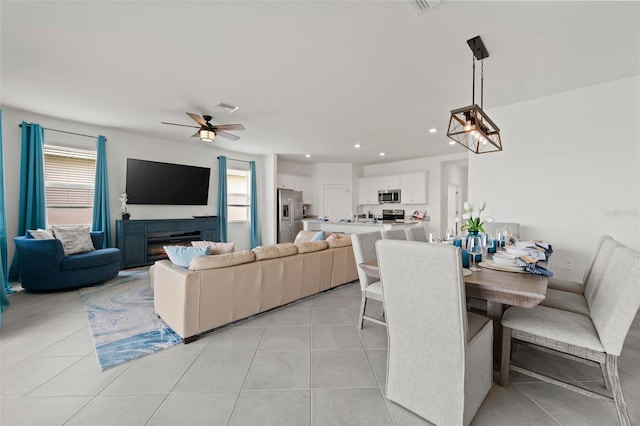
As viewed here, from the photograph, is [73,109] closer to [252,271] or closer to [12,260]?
[12,260]

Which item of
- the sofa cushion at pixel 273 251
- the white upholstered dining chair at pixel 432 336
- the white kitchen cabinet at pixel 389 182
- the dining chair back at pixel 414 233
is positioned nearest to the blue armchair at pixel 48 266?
the sofa cushion at pixel 273 251

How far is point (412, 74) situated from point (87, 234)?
5320mm

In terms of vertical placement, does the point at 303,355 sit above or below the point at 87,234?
below

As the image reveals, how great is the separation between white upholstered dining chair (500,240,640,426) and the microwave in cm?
592

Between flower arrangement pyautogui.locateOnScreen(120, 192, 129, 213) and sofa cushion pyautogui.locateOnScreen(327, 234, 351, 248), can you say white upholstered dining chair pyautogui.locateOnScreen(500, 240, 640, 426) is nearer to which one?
sofa cushion pyautogui.locateOnScreen(327, 234, 351, 248)

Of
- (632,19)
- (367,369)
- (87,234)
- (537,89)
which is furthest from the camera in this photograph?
(87,234)

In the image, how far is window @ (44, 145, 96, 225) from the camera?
170 inches

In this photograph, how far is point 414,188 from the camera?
728 cm

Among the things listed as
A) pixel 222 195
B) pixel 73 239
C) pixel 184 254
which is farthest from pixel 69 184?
pixel 184 254

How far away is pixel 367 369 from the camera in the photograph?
1.88m

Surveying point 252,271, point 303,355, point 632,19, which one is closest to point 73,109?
point 252,271

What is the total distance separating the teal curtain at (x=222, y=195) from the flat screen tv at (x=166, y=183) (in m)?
0.31

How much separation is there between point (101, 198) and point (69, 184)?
0.52m

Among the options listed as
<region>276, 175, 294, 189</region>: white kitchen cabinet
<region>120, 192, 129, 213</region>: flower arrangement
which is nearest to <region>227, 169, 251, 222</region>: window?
<region>276, 175, 294, 189</region>: white kitchen cabinet
